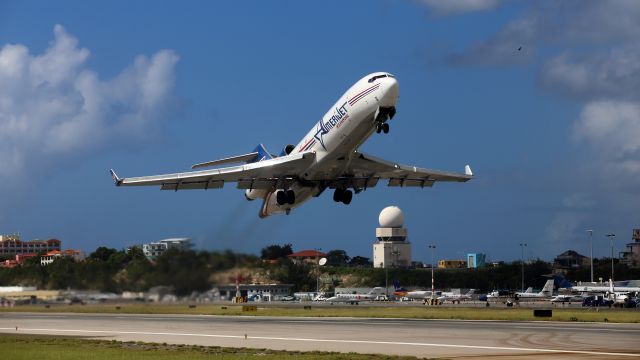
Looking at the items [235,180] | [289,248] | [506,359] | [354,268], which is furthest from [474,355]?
[354,268]

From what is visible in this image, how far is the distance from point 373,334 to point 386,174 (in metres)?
14.3

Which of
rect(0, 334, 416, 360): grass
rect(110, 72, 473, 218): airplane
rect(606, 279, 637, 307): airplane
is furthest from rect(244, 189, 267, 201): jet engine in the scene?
rect(606, 279, 637, 307): airplane

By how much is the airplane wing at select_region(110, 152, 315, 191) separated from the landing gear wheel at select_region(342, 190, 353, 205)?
3.87 m

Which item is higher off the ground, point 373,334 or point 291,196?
point 291,196

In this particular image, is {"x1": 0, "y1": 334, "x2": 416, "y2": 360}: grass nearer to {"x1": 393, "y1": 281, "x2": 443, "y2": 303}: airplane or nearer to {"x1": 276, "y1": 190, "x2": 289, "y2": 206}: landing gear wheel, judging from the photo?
{"x1": 276, "y1": 190, "x2": 289, "y2": 206}: landing gear wheel

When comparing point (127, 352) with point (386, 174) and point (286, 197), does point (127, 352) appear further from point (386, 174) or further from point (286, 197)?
point (386, 174)

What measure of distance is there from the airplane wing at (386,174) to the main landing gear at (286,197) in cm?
285

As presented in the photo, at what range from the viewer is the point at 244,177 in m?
61.8

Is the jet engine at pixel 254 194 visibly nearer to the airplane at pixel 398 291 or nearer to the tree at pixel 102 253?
the tree at pixel 102 253

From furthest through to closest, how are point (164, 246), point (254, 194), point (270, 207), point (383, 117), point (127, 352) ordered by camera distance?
1. point (254, 194)
2. point (270, 207)
3. point (383, 117)
4. point (127, 352)
5. point (164, 246)

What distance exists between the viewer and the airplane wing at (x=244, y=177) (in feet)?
191

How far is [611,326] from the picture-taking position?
59062mm

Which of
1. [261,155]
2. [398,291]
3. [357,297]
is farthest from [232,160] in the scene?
[398,291]

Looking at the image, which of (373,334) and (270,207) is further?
(270,207)
